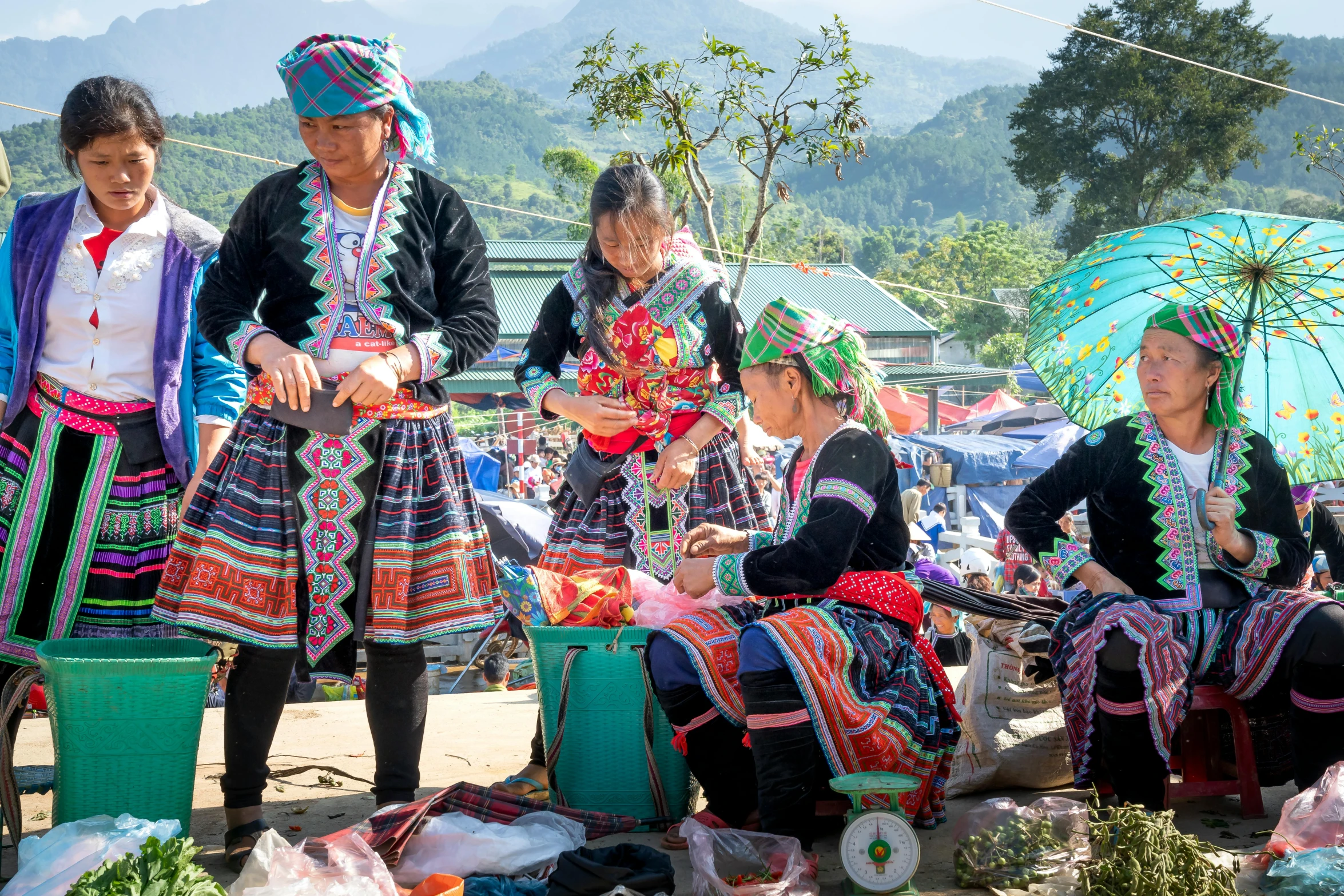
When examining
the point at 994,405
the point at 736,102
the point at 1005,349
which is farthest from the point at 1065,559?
the point at 1005,349

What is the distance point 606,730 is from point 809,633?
2.52 feet

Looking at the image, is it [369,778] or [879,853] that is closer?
[879,853]

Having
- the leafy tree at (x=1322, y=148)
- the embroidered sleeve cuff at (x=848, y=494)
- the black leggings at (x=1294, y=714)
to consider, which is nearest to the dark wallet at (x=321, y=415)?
the embroidered sleeve cuff at (x=848, y=494)

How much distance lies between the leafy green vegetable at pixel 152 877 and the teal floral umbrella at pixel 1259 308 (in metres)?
2.98

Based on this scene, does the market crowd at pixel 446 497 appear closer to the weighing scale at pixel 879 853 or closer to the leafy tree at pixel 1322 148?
the weighing scale at pixel 879 853

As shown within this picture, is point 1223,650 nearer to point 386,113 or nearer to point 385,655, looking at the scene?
point 385,655

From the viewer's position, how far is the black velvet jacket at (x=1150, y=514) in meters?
3.24

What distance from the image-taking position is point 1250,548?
3186 millimetres

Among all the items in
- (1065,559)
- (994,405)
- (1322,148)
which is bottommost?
(1065,559)

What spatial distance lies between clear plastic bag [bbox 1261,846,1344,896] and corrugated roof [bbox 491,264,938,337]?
2958 centimetres

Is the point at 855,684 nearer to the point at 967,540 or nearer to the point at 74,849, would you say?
the point at 74,849

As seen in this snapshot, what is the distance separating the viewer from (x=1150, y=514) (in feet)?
10.9

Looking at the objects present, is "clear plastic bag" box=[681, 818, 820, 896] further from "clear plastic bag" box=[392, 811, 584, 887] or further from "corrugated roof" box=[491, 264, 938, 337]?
"corrugated roof" box=[491, 264, 938, 337]

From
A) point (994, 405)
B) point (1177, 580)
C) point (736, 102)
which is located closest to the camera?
point (1177, 580)
